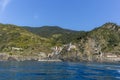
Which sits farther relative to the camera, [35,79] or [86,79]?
[86,79]

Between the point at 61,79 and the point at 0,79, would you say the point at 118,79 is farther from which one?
the point at 0,79

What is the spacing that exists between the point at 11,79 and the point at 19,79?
7.79 ft

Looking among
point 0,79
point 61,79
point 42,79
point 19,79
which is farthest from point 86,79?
point 0,79

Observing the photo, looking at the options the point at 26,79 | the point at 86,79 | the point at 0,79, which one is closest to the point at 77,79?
the point at 86,79

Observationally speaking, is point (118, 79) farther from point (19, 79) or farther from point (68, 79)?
point (19, 79)

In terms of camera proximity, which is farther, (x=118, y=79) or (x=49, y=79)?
(x=118, y=79)

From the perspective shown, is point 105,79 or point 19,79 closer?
point 19,79

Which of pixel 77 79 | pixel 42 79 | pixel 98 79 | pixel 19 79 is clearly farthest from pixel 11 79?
pixel 98 79

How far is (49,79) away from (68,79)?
7337mm

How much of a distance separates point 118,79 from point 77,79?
45.3 feet

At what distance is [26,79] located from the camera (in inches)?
3450

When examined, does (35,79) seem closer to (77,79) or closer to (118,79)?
(77,79)

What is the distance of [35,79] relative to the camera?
88688 mm

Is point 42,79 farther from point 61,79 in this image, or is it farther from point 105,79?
point 105,79
